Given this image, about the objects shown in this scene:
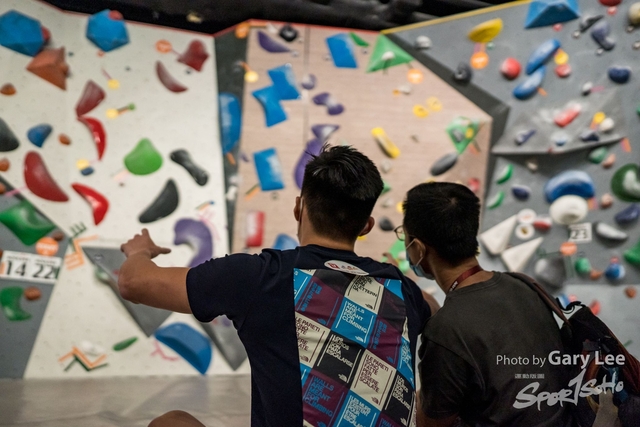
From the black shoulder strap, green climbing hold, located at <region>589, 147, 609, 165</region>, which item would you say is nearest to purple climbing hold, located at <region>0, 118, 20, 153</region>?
the black shoulder strap

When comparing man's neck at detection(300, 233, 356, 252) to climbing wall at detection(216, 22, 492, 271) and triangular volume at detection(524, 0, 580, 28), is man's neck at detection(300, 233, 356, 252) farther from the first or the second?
triangular volume at detection(524, 0, 580, 28)

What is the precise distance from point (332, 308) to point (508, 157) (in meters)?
Result: 1.80

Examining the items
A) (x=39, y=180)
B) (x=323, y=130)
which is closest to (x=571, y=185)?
(x=323, y=130)

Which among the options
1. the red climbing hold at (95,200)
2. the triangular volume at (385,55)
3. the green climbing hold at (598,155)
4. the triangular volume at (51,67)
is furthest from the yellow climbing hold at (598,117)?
the triangular volume at (51,67)

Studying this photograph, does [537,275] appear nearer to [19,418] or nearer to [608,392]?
[608,392]

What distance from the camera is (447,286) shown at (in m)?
1.19

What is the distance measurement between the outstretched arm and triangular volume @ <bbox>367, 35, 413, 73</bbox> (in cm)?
169

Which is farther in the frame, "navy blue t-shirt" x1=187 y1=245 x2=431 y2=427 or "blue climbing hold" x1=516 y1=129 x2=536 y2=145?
"blue climbing hold" x1=516 y1=129 x2=536 y2=145

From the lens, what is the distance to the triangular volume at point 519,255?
2.45m

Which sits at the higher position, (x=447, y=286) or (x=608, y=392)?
(x=447, y=286)

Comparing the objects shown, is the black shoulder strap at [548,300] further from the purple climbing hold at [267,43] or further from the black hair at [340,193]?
the purple climbing hold at [267,43]

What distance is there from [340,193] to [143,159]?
1371 millimetres

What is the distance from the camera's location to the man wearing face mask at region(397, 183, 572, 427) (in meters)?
1.04

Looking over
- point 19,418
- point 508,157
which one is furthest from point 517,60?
point 19,418
